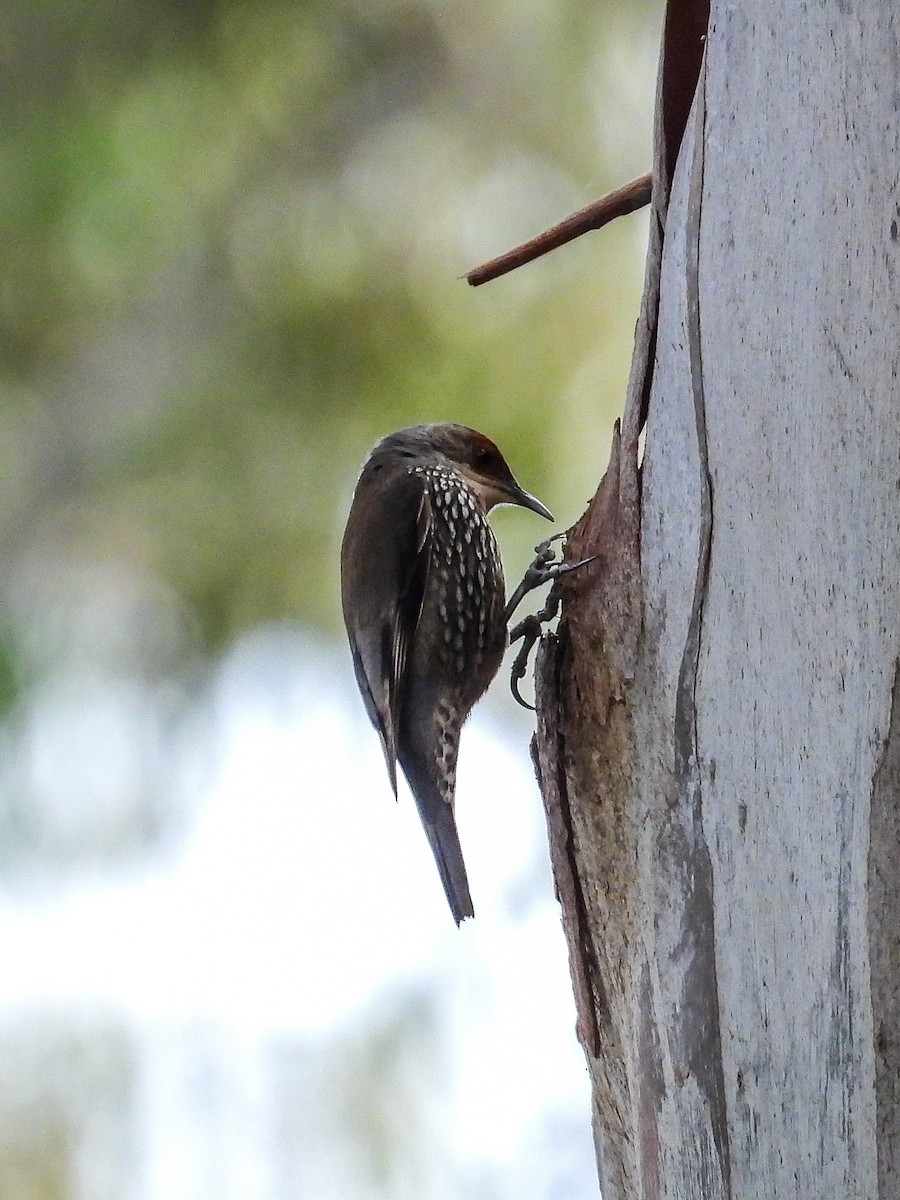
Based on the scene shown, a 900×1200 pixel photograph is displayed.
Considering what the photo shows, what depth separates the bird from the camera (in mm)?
2561

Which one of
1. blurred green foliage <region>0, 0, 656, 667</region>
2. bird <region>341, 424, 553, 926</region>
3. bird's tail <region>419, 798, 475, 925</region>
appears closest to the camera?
bird's tail <region>419, 798, 475, 925</region>

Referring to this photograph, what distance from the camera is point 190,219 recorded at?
11.6 feet

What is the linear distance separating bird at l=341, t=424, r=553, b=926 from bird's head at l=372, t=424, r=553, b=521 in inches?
4.1

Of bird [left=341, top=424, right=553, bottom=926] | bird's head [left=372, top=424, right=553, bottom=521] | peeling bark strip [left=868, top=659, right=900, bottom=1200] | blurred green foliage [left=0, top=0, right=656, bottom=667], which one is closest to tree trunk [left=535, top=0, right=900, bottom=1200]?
peeling bark strip [left=868, top=659, right=900, bottom=1200]

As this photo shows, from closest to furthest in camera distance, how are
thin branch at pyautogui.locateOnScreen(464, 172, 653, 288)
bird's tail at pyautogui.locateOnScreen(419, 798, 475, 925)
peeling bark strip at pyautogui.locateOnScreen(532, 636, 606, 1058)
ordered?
peeling bark strip at pyautogui.locateOnScreen(532, 636, 606, 1058) < thin branch at pyautogui.locateOnScreen(464, 172, 653, 288) < bird's tail at pyautogui.locateOnScreen(419, 798, 475, 925)

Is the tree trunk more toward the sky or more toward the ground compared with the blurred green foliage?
more toward the ground

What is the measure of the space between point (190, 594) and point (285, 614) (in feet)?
0.78

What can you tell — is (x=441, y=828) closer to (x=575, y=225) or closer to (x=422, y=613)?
(x=422, y=613)

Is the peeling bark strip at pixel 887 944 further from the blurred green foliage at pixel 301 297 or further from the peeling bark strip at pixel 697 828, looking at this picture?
the blurred green foliage at pixel 301 297

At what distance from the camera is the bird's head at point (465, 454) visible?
284 cm

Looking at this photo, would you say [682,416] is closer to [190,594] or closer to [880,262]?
[880,262]

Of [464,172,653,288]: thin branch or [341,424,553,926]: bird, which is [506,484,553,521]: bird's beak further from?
[464,172,653,288]: thin branch

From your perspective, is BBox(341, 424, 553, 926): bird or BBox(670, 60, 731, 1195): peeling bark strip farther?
BBox(341, 424, 553, 926): bird

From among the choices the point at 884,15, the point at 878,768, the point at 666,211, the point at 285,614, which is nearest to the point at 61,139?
the point at 285,614
